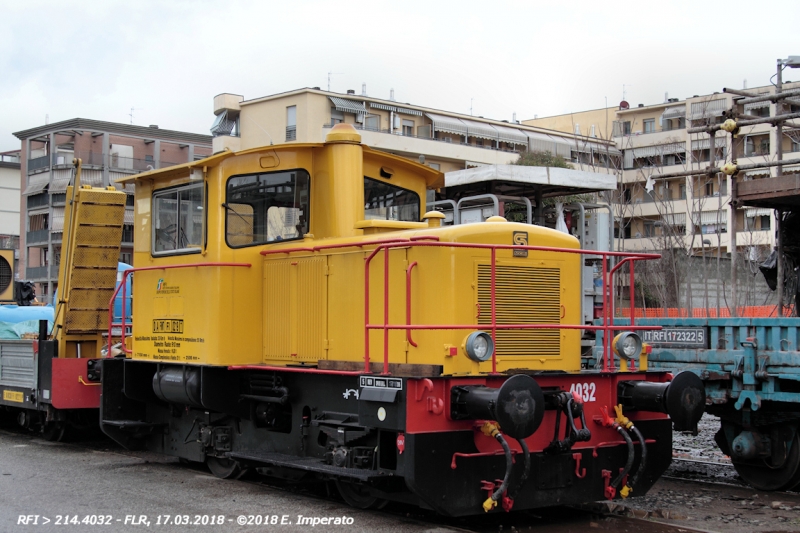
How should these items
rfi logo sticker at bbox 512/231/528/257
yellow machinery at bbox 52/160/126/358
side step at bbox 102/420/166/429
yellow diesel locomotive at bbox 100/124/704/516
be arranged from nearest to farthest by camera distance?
yellow diesel locomotive at bbox 100/124/704/516, rfi logo sticker at bbox 512/231/528/257, side step at bbox 102/420/166/429, yellow machinery at bbox 52/160/126/358

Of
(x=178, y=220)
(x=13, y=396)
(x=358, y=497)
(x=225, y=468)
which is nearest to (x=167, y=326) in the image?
(x=178, y=220)

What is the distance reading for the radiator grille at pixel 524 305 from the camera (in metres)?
7.48

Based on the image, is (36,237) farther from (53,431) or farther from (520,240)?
(520,240)

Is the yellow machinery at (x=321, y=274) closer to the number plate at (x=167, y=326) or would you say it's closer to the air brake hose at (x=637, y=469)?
the number plate at (x=167, y=326)

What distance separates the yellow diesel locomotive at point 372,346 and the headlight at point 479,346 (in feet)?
0.05

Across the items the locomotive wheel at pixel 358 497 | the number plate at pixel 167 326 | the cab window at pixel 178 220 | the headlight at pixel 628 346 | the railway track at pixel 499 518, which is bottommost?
the railway track at pixel 499 518

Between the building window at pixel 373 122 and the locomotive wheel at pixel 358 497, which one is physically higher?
the building window at pixel 373 122

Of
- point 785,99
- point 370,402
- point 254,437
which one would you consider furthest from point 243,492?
point 785,99

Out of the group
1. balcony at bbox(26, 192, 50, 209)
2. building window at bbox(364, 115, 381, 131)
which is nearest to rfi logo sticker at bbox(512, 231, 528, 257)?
building window at bbox(364, 115, 381, 131)

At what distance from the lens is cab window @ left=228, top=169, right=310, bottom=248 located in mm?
8625

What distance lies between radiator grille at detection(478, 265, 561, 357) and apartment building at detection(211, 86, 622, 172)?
33.7 metres

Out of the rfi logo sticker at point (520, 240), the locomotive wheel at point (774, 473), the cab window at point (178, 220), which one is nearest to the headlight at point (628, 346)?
the rfi logo sticker at point (520, 240)

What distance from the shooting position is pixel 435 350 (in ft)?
23.8

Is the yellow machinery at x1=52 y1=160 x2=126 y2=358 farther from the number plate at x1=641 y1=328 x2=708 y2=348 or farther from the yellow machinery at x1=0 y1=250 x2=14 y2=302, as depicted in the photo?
the number plate at x1=641 y1=328 x2=708 y2=348
